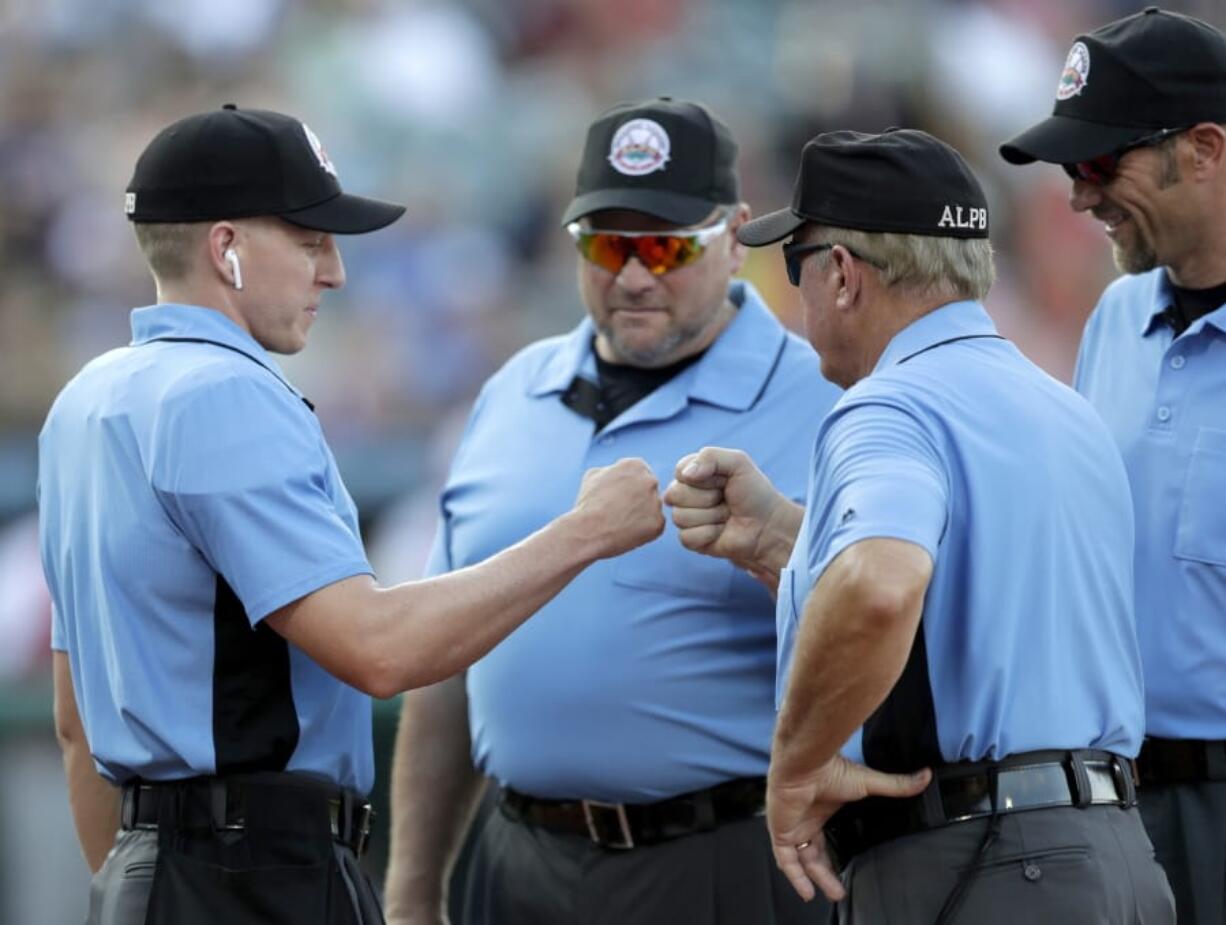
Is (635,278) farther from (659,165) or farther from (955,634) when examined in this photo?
(955,634)

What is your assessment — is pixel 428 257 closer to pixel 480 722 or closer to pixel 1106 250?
pixel 1106 250

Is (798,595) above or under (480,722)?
above

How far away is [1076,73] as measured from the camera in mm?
3920

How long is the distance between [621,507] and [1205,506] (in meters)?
1.12

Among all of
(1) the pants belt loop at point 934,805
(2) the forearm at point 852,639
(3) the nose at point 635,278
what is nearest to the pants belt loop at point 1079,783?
(1) the pants belt loop at point 934,805

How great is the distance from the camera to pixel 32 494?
8539 millimetres

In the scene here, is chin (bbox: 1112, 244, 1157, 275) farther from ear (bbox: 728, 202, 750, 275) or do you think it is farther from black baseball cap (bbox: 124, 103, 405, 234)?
black baseball cap (bbox: 124, 103, 405, 234)

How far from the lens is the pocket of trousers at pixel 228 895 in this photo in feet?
10.7

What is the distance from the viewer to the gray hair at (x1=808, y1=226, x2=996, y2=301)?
129 inches

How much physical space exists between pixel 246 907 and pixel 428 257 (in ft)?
21.8

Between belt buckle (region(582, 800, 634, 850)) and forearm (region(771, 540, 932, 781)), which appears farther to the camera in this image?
belt buckle (region(582, 800, 634, 850))

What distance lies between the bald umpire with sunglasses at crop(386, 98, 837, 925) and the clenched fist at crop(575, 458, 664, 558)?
453 mm

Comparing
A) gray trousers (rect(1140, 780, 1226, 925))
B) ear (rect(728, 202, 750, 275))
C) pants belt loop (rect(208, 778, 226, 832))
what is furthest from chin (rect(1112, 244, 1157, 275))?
pants belt loop (rect(208, 778, 226, 832))

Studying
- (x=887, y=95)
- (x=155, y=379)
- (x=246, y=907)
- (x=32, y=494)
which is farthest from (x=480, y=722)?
(x=887, y=95)
